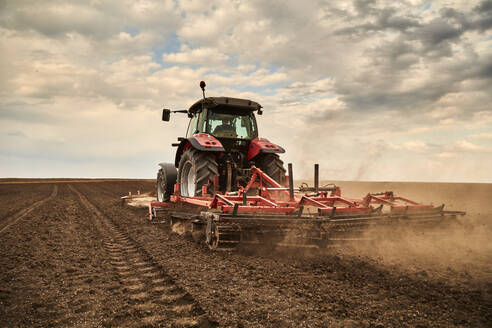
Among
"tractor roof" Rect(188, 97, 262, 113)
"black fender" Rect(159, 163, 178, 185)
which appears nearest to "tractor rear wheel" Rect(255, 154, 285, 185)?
"tractor roof" Rect(188, 97, 262, 113)

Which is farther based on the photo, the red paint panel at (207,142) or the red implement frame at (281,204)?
the red paint panel at (207,142)

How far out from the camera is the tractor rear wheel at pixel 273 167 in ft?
21.7

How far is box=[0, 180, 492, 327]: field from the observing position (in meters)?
2.56

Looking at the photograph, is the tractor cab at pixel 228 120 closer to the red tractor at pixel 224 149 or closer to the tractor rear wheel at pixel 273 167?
the red tractor at pixel 224 149

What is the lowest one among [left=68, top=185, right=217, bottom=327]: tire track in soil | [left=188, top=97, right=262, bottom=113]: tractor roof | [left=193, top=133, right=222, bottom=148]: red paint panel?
[left=68, top=185, right=217, bottom=327]: tire track in soil

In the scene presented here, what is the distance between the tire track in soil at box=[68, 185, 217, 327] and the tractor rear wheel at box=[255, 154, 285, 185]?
2.96 m

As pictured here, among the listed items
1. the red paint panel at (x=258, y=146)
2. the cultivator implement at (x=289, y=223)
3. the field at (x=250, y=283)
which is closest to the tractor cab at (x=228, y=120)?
the red paint panel at (x=258, y=146)

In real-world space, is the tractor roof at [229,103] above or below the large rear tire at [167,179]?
above

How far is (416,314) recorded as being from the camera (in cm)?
260

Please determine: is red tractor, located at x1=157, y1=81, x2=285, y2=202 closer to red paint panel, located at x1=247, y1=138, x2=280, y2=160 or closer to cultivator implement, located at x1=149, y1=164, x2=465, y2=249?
red paint panel, located at x1=247, y1=138, x2=280, y2=160

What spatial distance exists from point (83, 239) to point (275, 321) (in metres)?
Answer: 4.68

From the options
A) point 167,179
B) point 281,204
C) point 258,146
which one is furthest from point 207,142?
point 167,179

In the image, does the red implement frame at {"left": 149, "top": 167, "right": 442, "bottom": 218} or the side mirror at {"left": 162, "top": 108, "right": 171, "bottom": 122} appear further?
the side mirror at {"left": 162, "top": 108, "right": 171, "bottom": 122}

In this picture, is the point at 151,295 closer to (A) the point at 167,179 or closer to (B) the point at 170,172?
(A) the point at 167,179
